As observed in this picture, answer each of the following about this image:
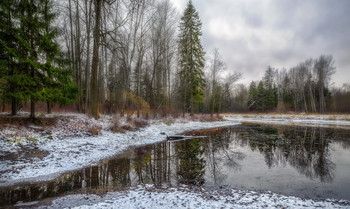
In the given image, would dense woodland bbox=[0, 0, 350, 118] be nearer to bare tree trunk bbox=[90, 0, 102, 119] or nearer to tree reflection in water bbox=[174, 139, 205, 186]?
bare tree trunk bbox=[90, 0, 102, 119]

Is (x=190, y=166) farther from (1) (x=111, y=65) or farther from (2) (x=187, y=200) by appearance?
(1) (x=111, y=65)

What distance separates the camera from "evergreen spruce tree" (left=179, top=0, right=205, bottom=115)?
27969 mm

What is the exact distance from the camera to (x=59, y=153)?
7.64m

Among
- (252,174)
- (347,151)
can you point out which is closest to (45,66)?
(252,174)

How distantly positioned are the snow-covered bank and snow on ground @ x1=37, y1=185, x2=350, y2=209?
7.85ft

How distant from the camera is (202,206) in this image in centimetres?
384

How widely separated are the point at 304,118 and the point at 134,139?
35.9m

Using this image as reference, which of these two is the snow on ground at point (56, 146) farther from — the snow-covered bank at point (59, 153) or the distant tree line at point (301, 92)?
the distant tree line at point (301, 92)

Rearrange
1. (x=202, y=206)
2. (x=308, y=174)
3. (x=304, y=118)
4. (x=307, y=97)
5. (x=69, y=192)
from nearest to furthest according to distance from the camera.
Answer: (x=202, y=206)
(x=69, y=192)
(x=308, y=174)
(x=304, y=118)
(x=307, y=97)

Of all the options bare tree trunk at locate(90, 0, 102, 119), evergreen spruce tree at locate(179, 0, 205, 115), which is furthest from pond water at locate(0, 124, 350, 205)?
evergreen spruce tree at locate(179, 0, 205, 115)

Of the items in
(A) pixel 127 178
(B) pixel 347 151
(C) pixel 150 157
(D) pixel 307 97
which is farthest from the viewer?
(D) pixel 307 97

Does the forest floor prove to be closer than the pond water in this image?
Yes

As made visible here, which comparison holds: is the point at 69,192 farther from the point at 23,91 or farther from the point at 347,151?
the point at 347,151

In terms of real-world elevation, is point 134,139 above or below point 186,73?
below
